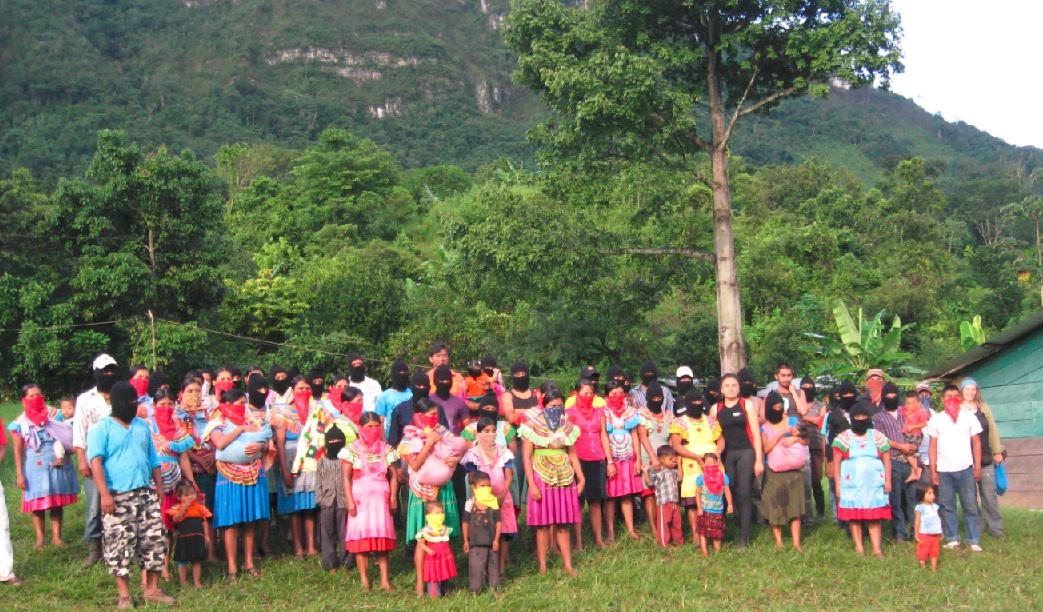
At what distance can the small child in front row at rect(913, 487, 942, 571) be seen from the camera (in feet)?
28.7

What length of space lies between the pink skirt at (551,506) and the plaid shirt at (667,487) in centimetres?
113

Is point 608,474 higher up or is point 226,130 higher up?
point 226,130

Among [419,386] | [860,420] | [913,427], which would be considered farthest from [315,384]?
[913,427]

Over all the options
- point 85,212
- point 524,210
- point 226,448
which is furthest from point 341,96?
point 226,448

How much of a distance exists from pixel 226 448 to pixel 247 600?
4.39 ft

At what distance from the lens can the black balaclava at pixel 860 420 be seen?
9.13 m

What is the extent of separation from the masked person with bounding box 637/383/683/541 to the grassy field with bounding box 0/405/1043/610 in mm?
457

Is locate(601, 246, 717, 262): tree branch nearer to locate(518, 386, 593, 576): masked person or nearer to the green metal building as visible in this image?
the green metal building

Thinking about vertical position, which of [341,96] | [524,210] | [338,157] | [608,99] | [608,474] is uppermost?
[341,96]

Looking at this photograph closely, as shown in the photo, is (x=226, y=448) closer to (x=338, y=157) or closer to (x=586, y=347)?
(x=586, y=347)

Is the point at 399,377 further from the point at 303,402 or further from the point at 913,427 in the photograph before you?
the point at 913,427

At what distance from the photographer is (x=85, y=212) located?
23.0 m

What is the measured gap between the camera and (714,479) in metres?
9.18

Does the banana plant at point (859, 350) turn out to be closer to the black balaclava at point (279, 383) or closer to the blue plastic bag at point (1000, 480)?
the blue plastic bag at point (1000, 480)
